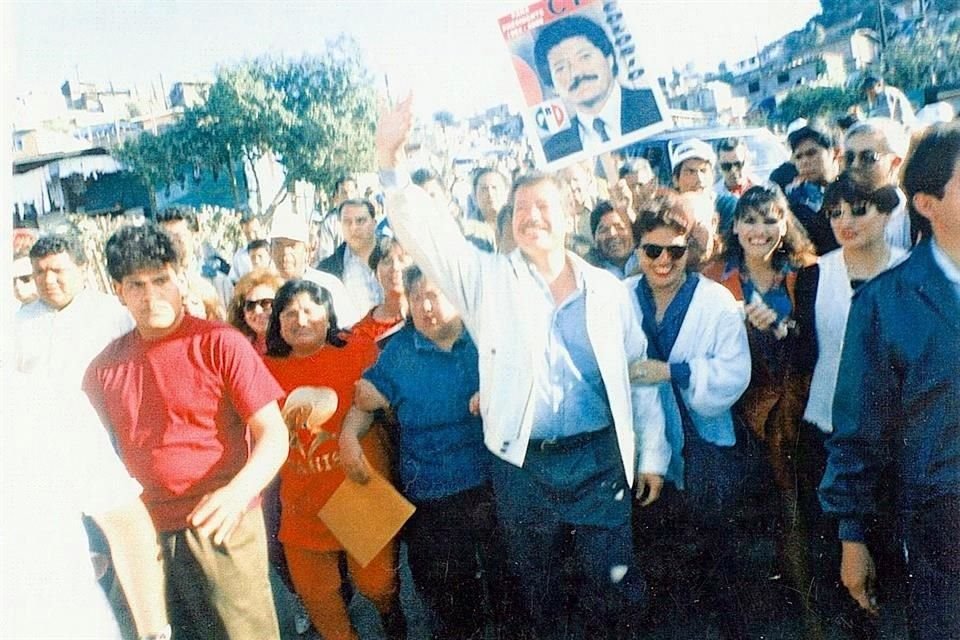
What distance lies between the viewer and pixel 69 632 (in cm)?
306

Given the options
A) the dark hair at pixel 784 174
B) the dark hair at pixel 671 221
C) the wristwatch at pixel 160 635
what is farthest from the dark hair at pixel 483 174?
the wristwatch at pixel 160 635

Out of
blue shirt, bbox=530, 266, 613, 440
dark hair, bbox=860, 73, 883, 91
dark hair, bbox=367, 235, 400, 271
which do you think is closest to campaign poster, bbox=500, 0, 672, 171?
blue shirt, bbox=530, 266, 613, 440

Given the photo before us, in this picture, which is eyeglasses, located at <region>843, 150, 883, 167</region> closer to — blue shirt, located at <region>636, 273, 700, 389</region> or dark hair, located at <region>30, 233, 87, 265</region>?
blue shirt, located at <region>636, 273, 700, 389</region>

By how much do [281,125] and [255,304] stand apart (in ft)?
1.99

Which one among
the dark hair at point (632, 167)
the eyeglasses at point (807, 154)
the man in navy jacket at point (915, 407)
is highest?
the dark hair at point (632, 167)

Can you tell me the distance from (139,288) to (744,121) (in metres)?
2.07

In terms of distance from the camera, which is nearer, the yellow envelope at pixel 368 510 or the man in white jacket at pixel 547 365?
the man in white jacket at pixel 547 365

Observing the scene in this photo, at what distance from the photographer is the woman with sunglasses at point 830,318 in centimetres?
300

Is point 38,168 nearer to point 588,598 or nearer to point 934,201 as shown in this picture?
point 588,598

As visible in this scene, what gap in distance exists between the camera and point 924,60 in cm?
301

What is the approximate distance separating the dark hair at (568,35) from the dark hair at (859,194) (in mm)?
821

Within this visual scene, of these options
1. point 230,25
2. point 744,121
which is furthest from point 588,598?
point 230,25

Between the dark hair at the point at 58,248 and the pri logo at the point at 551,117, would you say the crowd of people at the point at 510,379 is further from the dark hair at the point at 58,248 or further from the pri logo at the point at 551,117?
the pri logo at the point at 551,117

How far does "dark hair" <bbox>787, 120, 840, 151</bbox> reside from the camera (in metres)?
3.01
